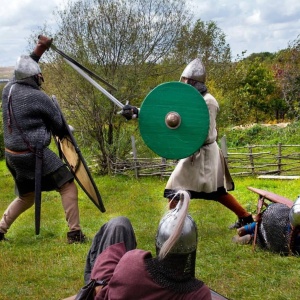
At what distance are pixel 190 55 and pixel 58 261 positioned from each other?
1055 cm

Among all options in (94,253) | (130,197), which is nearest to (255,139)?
(130,197)

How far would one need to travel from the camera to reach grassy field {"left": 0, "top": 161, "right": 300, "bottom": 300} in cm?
360

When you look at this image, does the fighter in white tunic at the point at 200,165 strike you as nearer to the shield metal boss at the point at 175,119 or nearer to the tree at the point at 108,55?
the shield metal boss at the point at 175,119

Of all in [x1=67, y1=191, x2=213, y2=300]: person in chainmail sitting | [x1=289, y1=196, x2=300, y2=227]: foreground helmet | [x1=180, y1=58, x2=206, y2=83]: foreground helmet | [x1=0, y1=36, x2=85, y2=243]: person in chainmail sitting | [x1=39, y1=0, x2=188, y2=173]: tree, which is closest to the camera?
[x1=67, y1=191, x2=213, y2=300]: person in chainmail sitting

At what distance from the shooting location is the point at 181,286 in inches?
77.7

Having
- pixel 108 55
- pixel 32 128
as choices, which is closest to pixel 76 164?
pixel 32 128

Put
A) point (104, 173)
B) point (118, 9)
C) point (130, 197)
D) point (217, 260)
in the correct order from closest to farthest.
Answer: point (217, 260) < point (130, 197) < point (118, 9) < point (104, 173)

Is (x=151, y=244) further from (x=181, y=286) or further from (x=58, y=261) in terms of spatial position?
(x=181, y=286)

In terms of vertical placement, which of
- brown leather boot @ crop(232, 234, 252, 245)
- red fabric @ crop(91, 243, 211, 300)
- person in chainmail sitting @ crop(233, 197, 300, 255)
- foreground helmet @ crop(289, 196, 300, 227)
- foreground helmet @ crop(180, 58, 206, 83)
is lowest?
brown leather boot @ crop(232, 234, 252, 245)

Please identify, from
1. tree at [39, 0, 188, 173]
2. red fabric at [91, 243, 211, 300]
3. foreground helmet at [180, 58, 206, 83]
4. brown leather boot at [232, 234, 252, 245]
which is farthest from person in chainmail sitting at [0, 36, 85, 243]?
tree at [39, 0, 188, 173]

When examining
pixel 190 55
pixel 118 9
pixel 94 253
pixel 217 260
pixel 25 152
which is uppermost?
pixel 118 9

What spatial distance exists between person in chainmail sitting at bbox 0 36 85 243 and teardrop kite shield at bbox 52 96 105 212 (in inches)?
3.7

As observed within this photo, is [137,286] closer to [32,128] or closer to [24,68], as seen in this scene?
[32,128]

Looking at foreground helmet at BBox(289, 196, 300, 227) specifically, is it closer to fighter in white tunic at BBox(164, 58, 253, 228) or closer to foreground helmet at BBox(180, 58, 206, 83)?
fighter in white tunic at BBox(164, 58, 253, 228)
